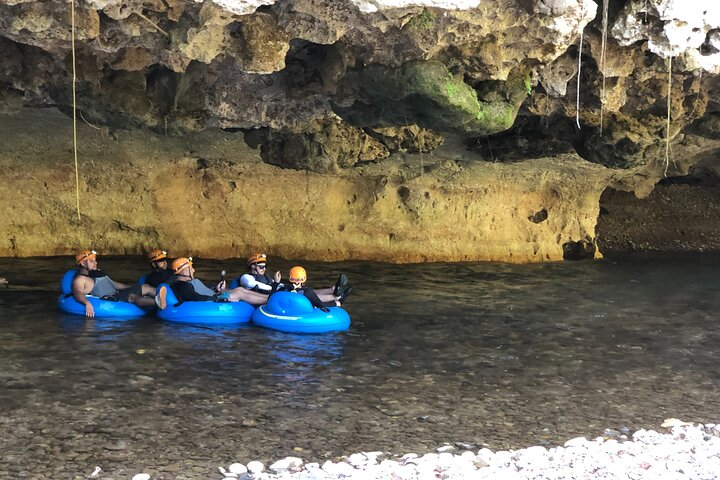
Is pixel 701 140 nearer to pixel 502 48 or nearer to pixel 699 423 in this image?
pixel 502 48

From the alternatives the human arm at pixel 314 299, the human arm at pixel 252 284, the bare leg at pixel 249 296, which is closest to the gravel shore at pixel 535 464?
the human arm at pixel 314 299

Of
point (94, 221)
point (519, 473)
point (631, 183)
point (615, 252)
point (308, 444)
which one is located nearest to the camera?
point (519, 473)

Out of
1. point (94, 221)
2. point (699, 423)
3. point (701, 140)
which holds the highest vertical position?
point (701, 140)

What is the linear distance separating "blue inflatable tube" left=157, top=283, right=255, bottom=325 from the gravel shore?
201 inches

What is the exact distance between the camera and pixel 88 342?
9000mm

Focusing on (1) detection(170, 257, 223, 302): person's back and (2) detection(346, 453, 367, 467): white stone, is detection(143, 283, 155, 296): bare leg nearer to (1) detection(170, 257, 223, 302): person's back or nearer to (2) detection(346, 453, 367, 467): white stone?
(1) detection(170, 257, 223, 302): person's back

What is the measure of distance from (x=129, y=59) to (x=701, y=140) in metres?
11.3

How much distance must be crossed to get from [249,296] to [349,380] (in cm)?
343

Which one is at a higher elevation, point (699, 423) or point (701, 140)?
point (701, 140)

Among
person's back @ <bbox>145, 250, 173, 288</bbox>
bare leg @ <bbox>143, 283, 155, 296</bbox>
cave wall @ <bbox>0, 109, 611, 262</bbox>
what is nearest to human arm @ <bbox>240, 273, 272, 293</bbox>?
person's back @ <bbox>145, 250, 173, 288</bbox>

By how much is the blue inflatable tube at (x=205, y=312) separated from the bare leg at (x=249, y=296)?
0.15 m

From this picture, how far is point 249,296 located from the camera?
35.8 ft

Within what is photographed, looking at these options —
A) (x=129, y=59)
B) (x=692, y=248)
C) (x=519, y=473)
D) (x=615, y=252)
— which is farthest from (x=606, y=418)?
(x=692, y=248)

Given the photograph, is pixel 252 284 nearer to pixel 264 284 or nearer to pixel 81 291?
pixel 264 284
